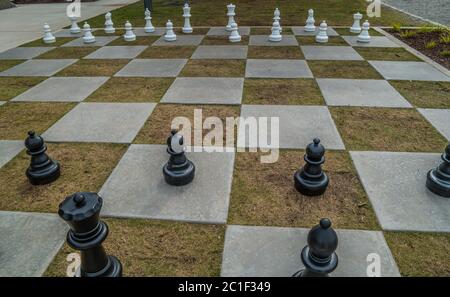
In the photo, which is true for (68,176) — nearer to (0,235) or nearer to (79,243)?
(0,235)

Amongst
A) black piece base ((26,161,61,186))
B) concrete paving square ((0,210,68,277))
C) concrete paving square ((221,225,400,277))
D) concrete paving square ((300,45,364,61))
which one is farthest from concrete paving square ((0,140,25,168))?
concrete paving square ((300,45,364,61))

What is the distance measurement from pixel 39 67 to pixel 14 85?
103cm

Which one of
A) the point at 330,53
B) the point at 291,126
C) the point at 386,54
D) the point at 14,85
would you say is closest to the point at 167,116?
the point at 291,126

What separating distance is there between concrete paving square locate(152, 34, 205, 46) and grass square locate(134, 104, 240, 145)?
146 inches

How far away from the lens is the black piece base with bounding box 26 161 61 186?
3.05 metres

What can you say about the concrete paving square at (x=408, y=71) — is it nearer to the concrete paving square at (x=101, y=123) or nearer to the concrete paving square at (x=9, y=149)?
the concrete paving square at (x=101, y=123)

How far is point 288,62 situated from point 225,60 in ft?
4.07

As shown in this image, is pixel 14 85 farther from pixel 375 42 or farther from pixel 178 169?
pixel 375 42

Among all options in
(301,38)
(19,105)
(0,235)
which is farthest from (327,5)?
(0,235)

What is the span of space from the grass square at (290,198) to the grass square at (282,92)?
147 cm

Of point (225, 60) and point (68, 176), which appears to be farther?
point (225, 60)

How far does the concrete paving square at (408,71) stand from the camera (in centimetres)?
557
